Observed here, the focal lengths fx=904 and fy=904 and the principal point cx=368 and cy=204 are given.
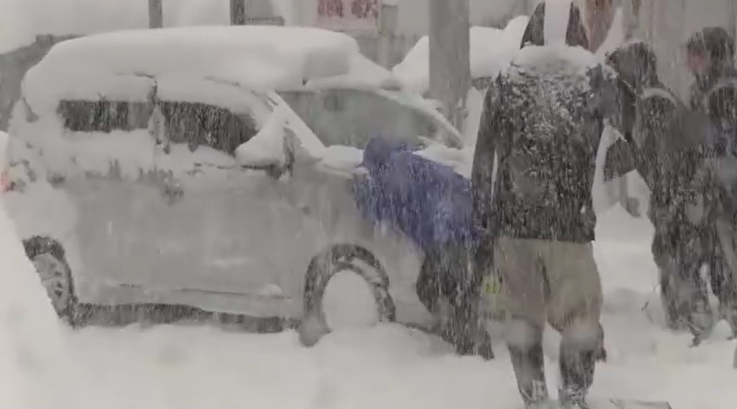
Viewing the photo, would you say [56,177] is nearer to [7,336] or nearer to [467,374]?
[7,336]

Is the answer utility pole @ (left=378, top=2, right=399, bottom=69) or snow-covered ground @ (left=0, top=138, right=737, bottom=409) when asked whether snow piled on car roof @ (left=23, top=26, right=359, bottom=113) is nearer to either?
utility pole @ (left=378, top=2, right=399, bottom=69)

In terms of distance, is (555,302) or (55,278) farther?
(55,278)

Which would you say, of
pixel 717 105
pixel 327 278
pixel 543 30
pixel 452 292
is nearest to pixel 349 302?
pixel 327 278

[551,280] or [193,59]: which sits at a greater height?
[193,59]

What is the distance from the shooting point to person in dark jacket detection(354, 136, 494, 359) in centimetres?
173

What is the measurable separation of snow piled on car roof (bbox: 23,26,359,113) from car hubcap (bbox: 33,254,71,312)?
312 mm

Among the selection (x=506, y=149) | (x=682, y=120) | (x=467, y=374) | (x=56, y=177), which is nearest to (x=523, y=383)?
(x=467, y=374)

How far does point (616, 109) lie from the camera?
1570mm

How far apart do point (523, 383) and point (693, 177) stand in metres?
0.54

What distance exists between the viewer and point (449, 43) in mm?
1742

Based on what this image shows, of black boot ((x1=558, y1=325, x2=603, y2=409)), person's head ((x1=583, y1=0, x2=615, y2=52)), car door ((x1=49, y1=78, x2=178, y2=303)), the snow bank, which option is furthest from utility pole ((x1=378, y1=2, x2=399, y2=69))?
the snow bank

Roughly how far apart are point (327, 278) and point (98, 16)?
700mm

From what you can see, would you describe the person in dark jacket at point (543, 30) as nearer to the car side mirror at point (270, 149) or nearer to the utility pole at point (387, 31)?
the utility pole at point (387, 31)

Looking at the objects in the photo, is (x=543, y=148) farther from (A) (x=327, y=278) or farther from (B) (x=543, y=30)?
(A) (x=327, y=278)
